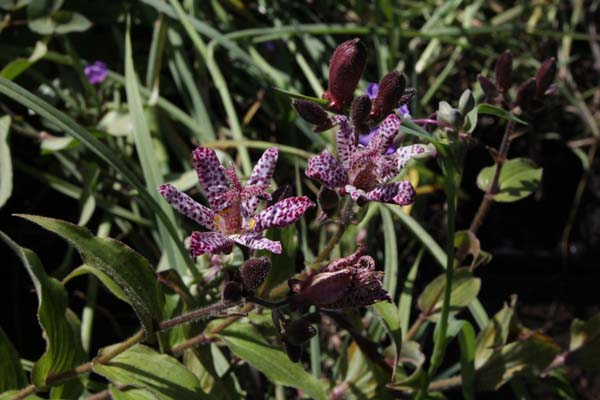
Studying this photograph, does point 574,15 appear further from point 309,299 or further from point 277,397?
point 309,299

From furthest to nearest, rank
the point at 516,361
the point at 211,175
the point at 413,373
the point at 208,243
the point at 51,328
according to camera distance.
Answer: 1. the point at 516,361
2. the point at 413,373
3. the point at 51,328
4. the point at 211,175
5. the point at 208,243

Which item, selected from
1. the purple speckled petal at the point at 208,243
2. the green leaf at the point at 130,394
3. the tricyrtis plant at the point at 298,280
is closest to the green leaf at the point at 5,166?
the tricyrtis plant at the point at 298,280

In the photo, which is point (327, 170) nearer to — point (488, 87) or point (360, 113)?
point (360, 113)

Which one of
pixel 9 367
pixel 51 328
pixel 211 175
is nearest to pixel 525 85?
pixel 211 175

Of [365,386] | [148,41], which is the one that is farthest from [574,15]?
[365,386]

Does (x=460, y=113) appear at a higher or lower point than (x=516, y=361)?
higher

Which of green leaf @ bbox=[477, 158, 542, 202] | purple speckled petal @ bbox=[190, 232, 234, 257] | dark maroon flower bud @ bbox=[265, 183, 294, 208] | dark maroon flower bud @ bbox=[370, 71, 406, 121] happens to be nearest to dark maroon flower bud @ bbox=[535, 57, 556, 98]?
green leaf @ bbox=[477, 158, 542, 202]

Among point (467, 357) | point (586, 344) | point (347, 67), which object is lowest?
point (586, 344)
